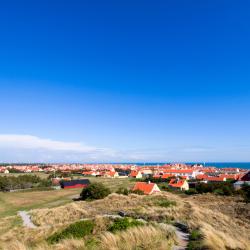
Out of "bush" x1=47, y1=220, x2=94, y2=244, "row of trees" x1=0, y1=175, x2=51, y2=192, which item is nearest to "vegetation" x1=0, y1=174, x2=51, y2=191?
"row of trees" x1=0, y1=175, x2=51, y2=192

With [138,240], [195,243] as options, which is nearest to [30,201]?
[138,240]

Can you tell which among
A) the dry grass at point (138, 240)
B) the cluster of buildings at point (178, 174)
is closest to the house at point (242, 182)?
the cluster of buildings at point (178, 174)

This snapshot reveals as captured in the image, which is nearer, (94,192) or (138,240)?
(138,240)

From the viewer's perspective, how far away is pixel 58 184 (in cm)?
8056

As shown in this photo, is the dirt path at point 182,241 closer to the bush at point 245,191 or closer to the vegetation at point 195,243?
the vegetation at point 195,243

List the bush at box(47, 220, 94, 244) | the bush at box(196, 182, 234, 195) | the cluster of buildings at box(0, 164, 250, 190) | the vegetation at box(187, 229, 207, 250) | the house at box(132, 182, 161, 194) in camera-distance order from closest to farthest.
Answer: the vegetation at box(187, 229, 207, 250)
the bush at box(47, 220, 94, 244)
the house at box(132, 182, 161, 194)
the bush at box(196, 182, 234, 195)
the cluster of buildings at box(0, 164, 250, 190)

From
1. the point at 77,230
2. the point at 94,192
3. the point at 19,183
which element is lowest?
the point at 19,183

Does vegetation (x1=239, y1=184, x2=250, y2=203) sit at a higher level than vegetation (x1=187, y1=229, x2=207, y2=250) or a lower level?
lower

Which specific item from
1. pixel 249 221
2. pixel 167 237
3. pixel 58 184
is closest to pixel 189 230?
pixel 167 237

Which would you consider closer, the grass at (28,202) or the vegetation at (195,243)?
the vegetation at (195,243)

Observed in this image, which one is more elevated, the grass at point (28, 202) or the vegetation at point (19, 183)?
the vegetation at point (19, 183)

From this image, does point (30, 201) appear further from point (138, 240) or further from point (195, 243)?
point (195, 243)

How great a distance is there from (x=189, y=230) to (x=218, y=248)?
4.07 metres

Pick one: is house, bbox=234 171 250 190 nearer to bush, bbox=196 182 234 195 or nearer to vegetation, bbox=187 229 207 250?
bush, bbox=196 182 234 195
